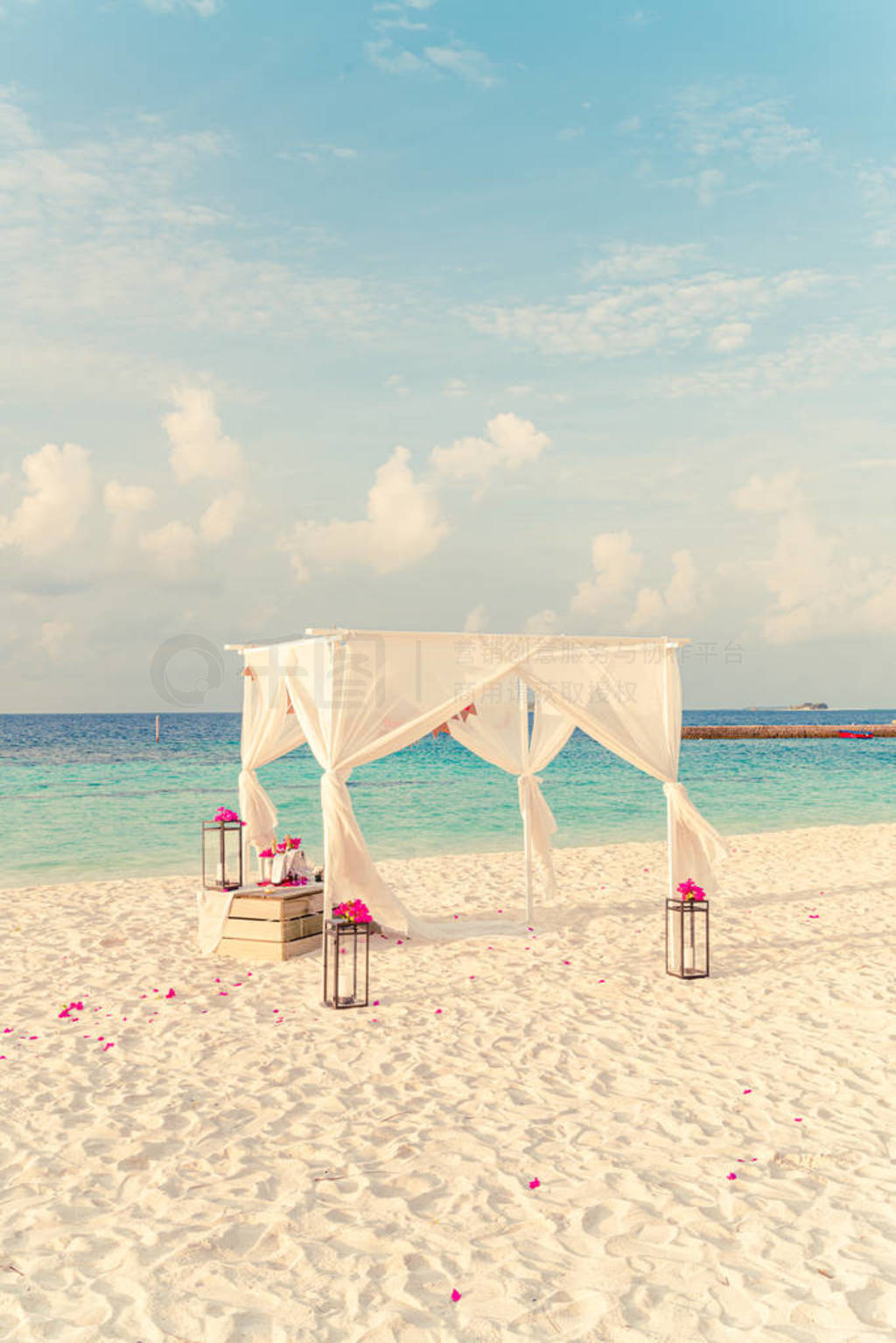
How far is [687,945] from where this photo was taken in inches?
299

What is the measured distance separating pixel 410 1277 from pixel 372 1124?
1.23 m

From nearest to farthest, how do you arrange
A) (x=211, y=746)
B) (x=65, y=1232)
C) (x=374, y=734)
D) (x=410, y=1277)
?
(x=410, y=1277) < (x=65, y=1232) < (x=374, y=734) < (x=211, y=746)

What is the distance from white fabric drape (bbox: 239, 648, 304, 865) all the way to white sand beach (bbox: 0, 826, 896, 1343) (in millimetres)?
1506

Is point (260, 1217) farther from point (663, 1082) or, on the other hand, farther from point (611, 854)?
point (611, 854)

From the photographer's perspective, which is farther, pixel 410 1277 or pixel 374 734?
pixel 374 734

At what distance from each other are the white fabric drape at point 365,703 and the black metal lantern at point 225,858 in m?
1.65

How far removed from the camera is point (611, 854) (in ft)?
44.6

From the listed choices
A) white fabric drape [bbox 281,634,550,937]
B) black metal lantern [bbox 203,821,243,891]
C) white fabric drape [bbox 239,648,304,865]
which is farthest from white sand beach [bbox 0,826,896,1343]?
white fabric drape [bbox 239,648,304,865]

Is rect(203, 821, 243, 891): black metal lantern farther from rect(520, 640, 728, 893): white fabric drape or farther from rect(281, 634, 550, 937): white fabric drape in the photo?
rect(520, 640, 728, 893): white fabric drape

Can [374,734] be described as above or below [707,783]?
above

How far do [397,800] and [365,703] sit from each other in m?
17.2

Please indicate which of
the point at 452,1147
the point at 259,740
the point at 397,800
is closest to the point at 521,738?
the point at 259,740

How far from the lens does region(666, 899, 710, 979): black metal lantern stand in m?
6.68

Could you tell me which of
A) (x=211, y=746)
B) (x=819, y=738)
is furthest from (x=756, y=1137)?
(x=819, y=738)
